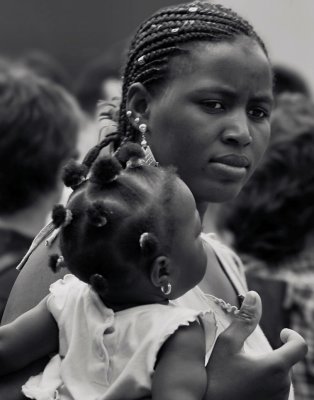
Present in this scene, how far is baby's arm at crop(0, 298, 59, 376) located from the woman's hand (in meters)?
0.40

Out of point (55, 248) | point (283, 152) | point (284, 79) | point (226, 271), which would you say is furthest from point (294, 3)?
point (55, 248)

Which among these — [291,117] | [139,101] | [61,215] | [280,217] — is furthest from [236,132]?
[291,117]

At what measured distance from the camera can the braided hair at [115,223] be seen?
223cm

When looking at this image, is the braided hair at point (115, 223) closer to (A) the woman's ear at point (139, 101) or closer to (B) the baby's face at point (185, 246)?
(B) the baby's face at point (185, 246)

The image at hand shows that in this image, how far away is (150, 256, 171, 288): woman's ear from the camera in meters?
2.25

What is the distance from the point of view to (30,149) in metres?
4.27

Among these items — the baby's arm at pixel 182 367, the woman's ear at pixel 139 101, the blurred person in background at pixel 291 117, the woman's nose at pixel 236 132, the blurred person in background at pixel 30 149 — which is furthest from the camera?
the blurred person in background at pixel 291 117

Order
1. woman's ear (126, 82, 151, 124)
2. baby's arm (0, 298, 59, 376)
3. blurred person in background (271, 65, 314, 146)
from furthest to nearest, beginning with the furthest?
blurred person in background (271, 65, 314, 146)
woman's ear (126, 82, 151, 124)
baby's arm (0, 298, 59, 376)

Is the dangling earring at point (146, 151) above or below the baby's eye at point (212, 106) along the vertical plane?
below

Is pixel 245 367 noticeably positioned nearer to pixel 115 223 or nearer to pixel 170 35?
pixel 115 223

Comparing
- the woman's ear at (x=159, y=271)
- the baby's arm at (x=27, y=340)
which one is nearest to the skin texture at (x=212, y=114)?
the woman's ear at (x=159, y=271)

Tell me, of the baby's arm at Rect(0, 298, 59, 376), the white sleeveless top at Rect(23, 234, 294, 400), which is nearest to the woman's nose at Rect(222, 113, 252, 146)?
the white sleeveless top at Rect(23, 234, 294, 400)

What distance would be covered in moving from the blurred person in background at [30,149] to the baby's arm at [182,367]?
1.98 m

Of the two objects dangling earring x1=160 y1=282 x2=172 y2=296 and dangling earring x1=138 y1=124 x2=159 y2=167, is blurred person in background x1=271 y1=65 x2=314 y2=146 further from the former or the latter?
dangling earring x1=160 y1=282 x2=172 y2=296
